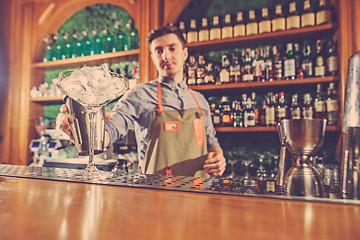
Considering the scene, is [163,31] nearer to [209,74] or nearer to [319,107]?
[209,74]

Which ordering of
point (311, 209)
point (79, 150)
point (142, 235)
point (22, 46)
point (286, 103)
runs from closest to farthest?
point (142, 235), point (311, 209), point (79, 150), point (286, 103), point (22, 46)

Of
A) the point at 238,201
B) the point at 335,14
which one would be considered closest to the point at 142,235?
the point at 238,201

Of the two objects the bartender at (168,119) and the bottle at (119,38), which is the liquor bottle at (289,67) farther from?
the bottle at (119,38)

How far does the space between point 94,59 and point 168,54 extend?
135cm

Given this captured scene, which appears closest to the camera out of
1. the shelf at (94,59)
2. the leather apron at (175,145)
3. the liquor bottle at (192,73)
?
the leather apron at (175,145)

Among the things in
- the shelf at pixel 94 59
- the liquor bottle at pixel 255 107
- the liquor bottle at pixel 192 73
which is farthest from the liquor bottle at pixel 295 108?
the shelf at pixel 94 59

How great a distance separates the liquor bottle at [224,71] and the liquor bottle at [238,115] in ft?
0.81

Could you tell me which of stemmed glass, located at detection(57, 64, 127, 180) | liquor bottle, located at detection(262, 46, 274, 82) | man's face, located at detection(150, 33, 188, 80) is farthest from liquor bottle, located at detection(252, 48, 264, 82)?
stemmed glass, located at detection(57, 64, 127, 180)

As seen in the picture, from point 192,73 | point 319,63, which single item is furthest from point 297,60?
point 192,73

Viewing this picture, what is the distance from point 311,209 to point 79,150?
69 cm

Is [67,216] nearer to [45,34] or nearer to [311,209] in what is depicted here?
[311,209]

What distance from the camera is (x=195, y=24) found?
2521 mm

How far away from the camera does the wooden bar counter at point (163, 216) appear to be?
33 cm

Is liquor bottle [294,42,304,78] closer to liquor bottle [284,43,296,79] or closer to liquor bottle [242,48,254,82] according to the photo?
liquor bottle [284,43,296,79]
